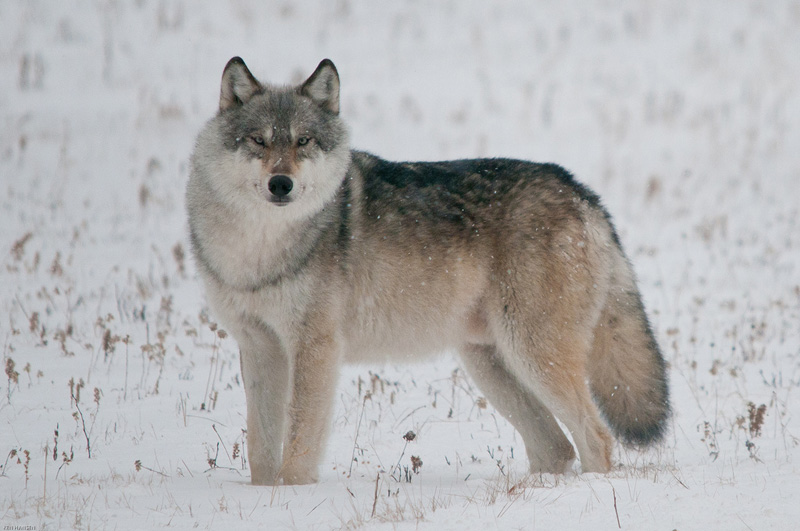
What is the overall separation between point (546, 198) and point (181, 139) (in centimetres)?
950

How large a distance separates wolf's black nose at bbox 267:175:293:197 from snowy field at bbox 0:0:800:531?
4.83 feet

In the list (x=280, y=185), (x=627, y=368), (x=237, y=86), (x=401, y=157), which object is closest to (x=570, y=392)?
(x=627, y=368)

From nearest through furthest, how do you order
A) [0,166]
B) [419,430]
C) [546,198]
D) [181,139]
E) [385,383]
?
1. [546,198]
2. [419,430]
3. [385,383]
4. [0,166]
5. [181,139]

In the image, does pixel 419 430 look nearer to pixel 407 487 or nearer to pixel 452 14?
pixel 407 487

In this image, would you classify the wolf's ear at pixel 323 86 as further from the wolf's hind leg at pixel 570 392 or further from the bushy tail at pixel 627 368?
the bushy tail at pixel 627 368

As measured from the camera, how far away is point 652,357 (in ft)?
16.3

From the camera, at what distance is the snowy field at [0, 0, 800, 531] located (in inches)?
160

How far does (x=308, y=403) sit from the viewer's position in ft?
14.7

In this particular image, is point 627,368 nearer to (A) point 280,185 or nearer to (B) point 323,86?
(A) point 280,185

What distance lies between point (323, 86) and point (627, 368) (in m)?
2.34

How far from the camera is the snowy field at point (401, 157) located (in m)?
4.06

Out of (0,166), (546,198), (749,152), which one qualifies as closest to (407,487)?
(546,198)

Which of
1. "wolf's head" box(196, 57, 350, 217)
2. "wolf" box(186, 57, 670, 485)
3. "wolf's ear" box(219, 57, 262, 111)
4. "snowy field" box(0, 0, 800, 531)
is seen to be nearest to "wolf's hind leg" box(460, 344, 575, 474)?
"wolf" box(186, 57, 670, 485)

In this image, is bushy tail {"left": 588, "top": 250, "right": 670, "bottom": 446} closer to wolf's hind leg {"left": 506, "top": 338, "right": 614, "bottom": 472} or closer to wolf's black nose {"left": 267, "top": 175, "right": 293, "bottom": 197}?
wolf's hind leg {"left": 506, "top": 338, "right": 614, "bottom": 472}
